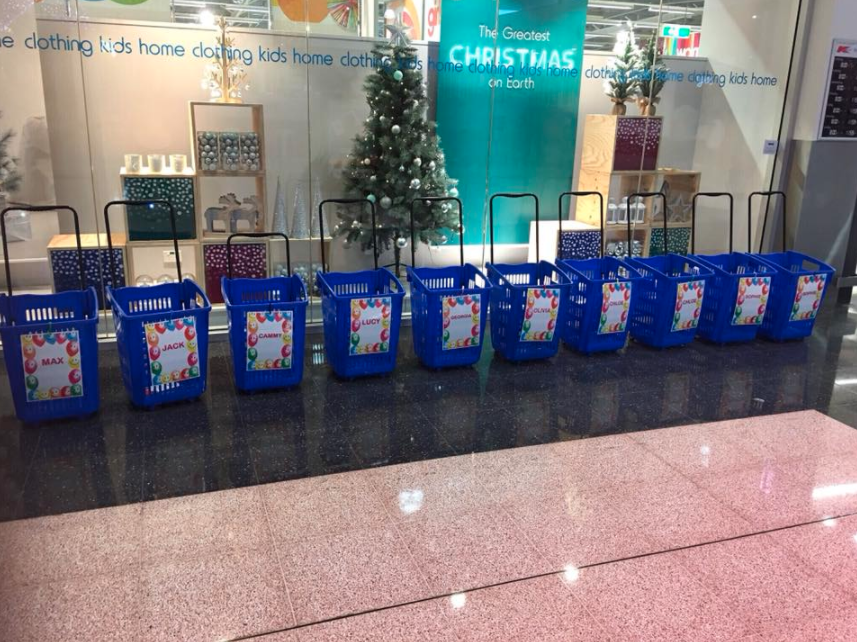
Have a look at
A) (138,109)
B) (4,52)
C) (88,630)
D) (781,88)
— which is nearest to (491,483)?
(88,630)


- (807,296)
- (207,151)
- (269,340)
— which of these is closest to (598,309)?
(807,296)

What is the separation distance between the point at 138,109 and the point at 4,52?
0.90 meters

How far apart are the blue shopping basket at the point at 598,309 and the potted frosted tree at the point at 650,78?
Answer: 7.44 feet

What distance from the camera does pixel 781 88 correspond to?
275 inches

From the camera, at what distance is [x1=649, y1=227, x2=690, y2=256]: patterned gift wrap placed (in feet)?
23.8

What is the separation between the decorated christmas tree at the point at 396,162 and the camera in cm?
577

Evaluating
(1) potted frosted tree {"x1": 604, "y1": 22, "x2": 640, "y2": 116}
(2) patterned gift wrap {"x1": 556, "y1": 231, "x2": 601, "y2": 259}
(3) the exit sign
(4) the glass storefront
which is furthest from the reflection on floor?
(3) the exit sign

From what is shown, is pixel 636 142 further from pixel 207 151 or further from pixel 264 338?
pixel 264 338

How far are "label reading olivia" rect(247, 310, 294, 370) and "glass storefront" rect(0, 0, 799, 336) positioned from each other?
1.47 m

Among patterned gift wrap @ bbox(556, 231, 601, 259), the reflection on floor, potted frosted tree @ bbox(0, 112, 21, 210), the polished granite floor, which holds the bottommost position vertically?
the reflection on floor

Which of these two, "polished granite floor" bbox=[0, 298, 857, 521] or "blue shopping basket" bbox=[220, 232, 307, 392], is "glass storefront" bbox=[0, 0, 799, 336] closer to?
"polished granite floor" bbox=[0, 298, 857, 521]

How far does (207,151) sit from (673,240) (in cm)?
466

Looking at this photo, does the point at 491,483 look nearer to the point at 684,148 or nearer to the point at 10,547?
the point at 10,547

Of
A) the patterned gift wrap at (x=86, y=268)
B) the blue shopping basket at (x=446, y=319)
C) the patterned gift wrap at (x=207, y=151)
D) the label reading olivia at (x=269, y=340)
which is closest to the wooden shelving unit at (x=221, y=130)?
the patterned gift wrap at (x=207, y=151)
